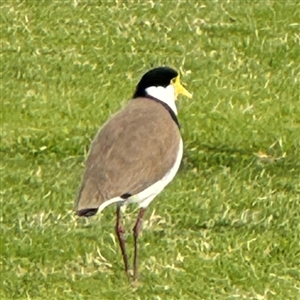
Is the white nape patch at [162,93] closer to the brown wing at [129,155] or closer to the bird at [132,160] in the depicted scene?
the bird at [132,160]

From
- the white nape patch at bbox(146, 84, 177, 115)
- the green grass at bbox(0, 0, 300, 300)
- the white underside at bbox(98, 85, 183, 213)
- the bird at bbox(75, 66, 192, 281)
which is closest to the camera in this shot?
the bird at bbox(75, 66, 192, 281)

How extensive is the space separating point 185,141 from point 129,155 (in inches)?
104

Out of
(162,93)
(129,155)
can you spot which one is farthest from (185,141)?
(129,155)

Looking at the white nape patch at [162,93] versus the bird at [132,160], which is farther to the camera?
the white nape patch at [162,93]

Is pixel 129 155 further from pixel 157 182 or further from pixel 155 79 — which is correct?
pixel 155 79

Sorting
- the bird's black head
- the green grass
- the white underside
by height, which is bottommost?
the green grass

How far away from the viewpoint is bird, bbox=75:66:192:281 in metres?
6.79

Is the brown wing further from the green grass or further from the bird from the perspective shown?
the green grass

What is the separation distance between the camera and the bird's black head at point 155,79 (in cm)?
771

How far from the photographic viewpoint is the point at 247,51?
11.4m

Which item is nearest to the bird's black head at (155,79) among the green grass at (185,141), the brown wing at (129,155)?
the brown wing at (129,155)

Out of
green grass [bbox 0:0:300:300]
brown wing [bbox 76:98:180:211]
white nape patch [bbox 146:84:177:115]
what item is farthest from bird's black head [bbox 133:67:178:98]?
green grass [bbox 0:0:300:300]

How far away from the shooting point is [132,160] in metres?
6.96

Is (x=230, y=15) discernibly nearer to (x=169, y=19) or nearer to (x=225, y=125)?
(x=169, y=19)
